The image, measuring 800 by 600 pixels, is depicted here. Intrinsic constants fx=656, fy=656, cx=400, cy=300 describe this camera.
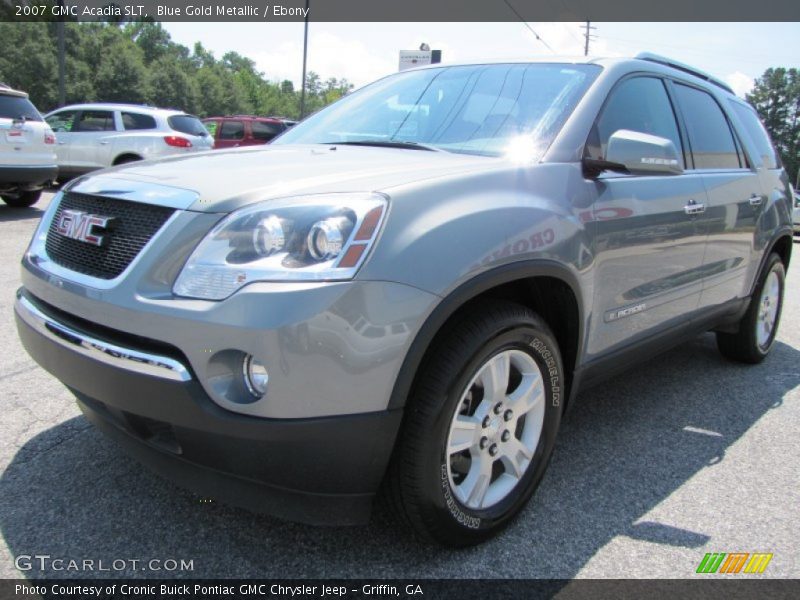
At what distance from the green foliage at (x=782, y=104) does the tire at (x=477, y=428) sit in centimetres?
9016

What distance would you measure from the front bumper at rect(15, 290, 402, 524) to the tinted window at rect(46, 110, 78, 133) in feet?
41.6

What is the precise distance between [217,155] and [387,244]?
1.11 meters

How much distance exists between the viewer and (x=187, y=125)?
1305 centimetres

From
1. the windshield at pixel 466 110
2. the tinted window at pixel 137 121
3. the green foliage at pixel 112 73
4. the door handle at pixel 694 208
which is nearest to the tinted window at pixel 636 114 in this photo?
the windshield at pixel 466 110

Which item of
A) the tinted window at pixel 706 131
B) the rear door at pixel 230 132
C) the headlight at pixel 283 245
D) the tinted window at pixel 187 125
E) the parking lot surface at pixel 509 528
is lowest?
the parking lot surface at pixel 509 528

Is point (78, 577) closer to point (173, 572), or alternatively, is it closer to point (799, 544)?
point (173, 572)

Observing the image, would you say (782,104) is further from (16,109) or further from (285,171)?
(285,171)

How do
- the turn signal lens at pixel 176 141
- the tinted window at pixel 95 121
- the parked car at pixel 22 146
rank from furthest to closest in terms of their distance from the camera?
1. the tinted window at pixel 95 121
2. the turn signal lens at pixel 176 141
3. the parked car at pixel 22 146

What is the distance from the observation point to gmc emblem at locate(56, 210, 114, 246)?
2.09 m

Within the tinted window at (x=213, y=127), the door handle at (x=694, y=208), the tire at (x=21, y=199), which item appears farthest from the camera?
the tinted window at (x=213, y=127)

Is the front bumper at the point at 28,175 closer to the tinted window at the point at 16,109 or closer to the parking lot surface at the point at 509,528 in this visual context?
the tinted window at the point at 16,109

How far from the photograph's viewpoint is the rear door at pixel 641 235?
2.64 m

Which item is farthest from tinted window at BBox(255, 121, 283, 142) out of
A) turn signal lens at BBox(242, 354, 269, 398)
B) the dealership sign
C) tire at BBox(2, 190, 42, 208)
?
turn signal lens at BBox(242, 354, 269, 398)

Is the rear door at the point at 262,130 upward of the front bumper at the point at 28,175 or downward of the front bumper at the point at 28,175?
upward
